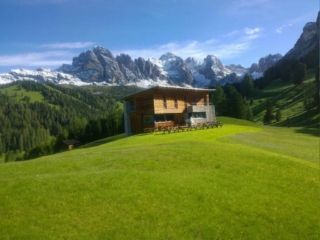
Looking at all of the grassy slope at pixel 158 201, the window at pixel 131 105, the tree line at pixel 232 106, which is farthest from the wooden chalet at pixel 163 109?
the tree line at pixel 232 106

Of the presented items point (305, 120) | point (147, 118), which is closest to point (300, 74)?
point (305, 120)

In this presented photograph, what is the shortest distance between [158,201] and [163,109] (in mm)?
41744

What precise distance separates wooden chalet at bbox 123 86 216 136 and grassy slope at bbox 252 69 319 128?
173ft

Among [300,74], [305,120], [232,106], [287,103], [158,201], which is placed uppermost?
[300,74]

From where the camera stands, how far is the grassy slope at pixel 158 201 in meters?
12.0

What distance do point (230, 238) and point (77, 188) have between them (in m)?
8.75

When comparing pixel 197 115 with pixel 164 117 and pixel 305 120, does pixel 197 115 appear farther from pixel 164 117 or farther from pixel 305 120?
pixel 305 120

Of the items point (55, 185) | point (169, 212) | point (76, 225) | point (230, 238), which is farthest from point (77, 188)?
point (230, 238)

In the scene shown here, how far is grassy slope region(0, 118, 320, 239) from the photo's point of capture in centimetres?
1197

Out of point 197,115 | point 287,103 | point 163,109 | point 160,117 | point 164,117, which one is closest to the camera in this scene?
point 163,109

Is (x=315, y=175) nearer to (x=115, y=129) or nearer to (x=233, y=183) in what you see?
(x=233, y=183)

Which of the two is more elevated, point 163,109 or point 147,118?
point 163,109

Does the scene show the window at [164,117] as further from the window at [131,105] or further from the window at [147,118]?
the window at [131,105]

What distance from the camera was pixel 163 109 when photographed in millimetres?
55344
